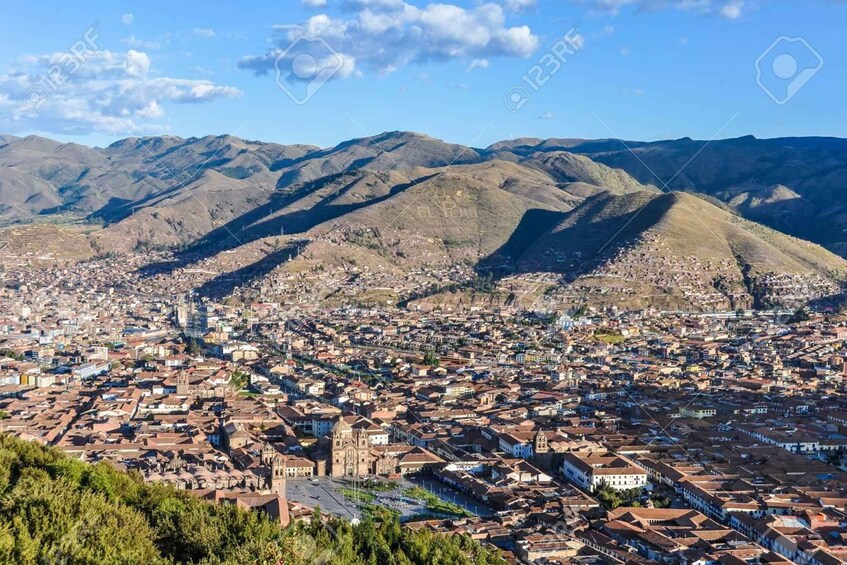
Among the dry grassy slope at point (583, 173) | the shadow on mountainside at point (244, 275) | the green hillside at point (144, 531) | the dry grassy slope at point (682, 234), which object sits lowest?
the green hillside at point (144, 531)

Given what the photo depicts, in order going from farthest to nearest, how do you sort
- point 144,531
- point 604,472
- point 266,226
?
point 266,226
point 604,472
point 144,531

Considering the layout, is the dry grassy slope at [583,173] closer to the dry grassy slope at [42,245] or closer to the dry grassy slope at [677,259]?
the dry grassy slope at [677,259]

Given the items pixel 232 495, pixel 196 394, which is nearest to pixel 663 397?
pixel 196 394

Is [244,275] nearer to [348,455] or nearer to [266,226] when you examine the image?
[266,226]

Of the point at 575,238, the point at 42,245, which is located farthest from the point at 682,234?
the point at 42,245

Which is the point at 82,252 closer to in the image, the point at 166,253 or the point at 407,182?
the point at 166,253

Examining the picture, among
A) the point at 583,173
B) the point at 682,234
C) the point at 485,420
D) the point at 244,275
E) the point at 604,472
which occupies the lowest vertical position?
the point at 604,472


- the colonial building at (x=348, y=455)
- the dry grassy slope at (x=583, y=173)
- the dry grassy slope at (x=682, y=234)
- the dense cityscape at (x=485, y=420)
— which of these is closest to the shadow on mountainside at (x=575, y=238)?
the dry grassy slope at (x=682, y=234)
